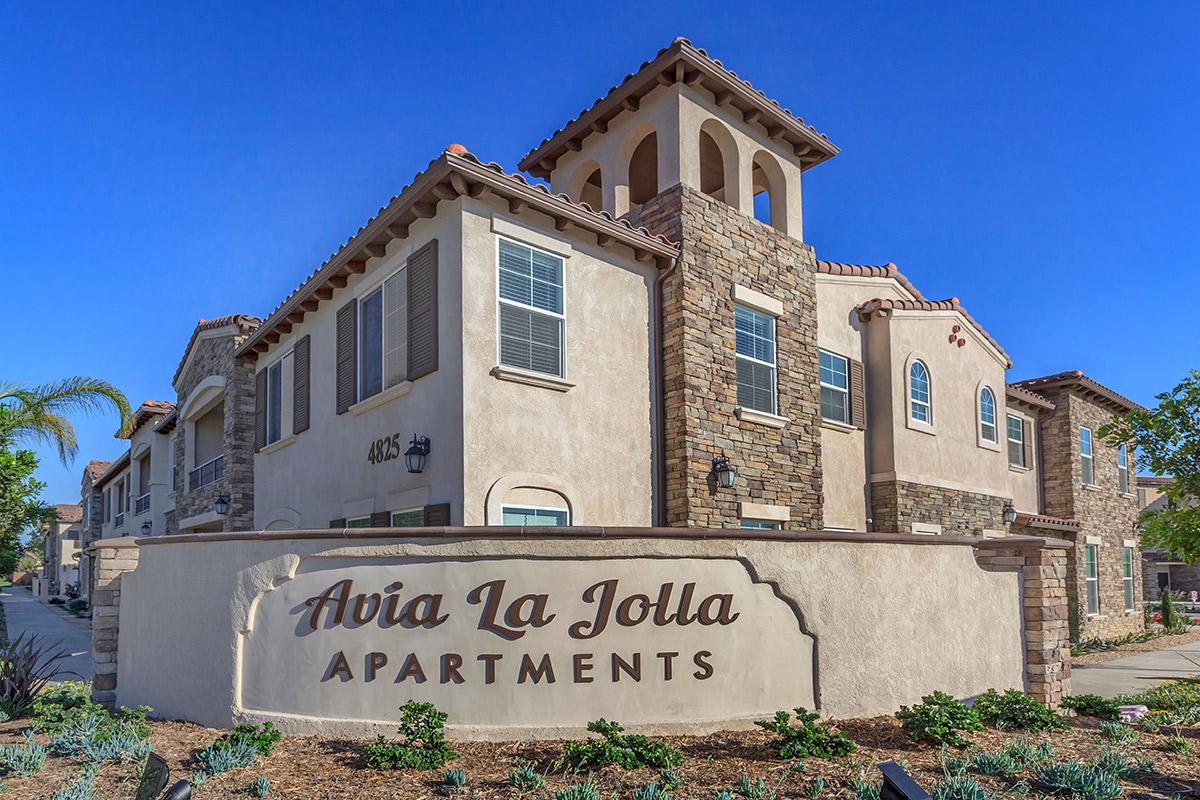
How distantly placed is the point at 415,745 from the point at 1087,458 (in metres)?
24.0

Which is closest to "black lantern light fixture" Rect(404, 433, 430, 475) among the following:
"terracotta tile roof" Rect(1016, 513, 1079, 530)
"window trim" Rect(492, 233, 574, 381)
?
"window trim" Rect(492, 233, 574, 381)

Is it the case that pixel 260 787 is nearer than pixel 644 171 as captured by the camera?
Yes

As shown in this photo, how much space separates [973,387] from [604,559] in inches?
595

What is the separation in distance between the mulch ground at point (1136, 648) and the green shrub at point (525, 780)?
15.2 meters

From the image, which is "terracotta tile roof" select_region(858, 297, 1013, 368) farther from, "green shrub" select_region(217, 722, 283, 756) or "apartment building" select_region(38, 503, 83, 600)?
"apartment building" select_region(38, 503, 83, 600)

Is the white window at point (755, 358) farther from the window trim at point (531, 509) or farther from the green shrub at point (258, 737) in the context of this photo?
the green shrub at point (258, 737)

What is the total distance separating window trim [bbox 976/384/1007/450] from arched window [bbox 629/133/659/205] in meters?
9.23

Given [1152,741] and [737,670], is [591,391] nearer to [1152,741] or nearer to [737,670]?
[737,670]

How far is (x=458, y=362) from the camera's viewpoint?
10953mm

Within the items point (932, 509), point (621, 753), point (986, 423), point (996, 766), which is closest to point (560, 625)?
point (621, 753)

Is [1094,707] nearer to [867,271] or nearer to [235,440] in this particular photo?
[867,271]

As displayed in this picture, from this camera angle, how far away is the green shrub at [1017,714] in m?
8.95

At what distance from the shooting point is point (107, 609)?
393 inches

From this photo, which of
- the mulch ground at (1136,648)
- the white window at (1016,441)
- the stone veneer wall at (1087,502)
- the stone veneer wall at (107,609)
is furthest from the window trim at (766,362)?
the stone veneer wall at (1087,502)
